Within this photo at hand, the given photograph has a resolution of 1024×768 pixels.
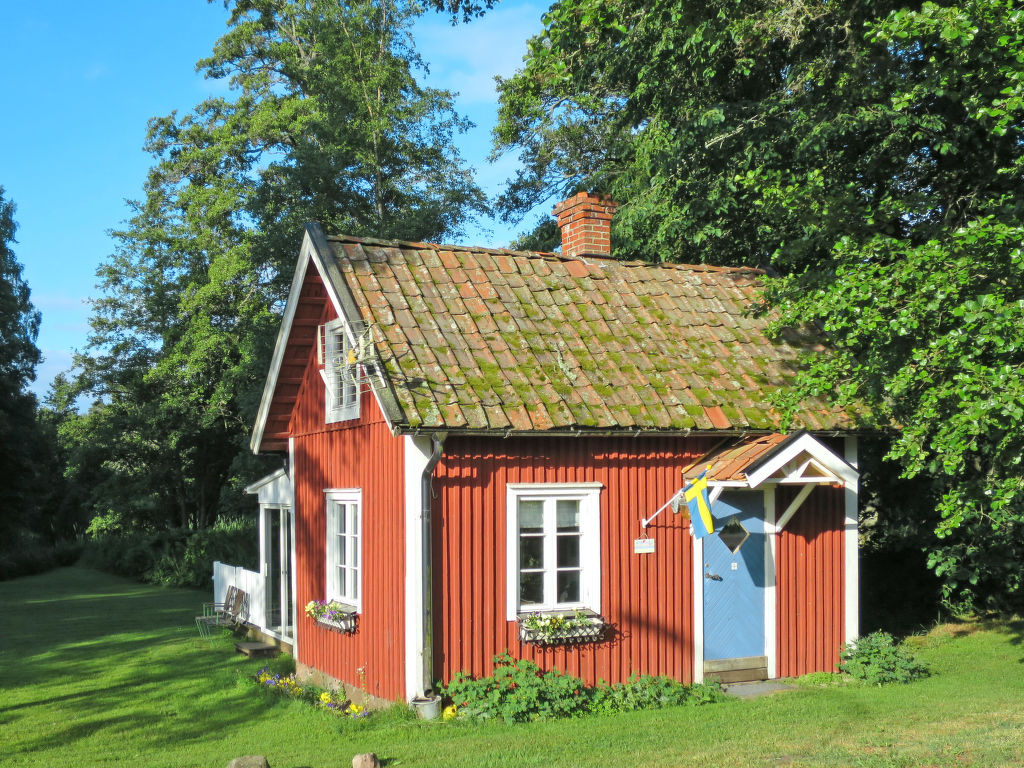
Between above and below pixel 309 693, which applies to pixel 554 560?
above

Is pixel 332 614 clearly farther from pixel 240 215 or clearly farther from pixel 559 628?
pixel 240 215

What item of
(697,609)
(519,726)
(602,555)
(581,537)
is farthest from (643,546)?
(519,726)

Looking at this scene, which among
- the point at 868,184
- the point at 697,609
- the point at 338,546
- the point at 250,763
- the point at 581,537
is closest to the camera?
the point at 250,763

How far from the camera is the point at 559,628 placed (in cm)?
1088

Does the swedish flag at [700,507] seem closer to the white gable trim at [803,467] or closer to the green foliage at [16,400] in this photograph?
the white gable trim at [803,467]

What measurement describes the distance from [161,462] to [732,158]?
29.8 m

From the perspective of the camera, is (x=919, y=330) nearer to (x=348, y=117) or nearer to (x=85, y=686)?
(x=85, y=686)

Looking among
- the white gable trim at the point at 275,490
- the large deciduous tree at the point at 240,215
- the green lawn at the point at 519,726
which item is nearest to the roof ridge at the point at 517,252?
the white gable trim at the point at 275,490

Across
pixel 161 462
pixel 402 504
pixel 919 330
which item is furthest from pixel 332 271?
pixel 161 462

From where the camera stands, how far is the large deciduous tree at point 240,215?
30453 millimetres

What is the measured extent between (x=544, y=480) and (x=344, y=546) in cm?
334

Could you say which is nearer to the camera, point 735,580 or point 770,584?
point 735,580

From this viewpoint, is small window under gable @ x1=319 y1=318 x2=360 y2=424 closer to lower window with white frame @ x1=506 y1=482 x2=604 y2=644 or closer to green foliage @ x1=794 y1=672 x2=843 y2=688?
lower window with white frame @ x1=506 y1=482 x2=604 y2=644

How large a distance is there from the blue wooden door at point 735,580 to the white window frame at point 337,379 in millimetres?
4994
